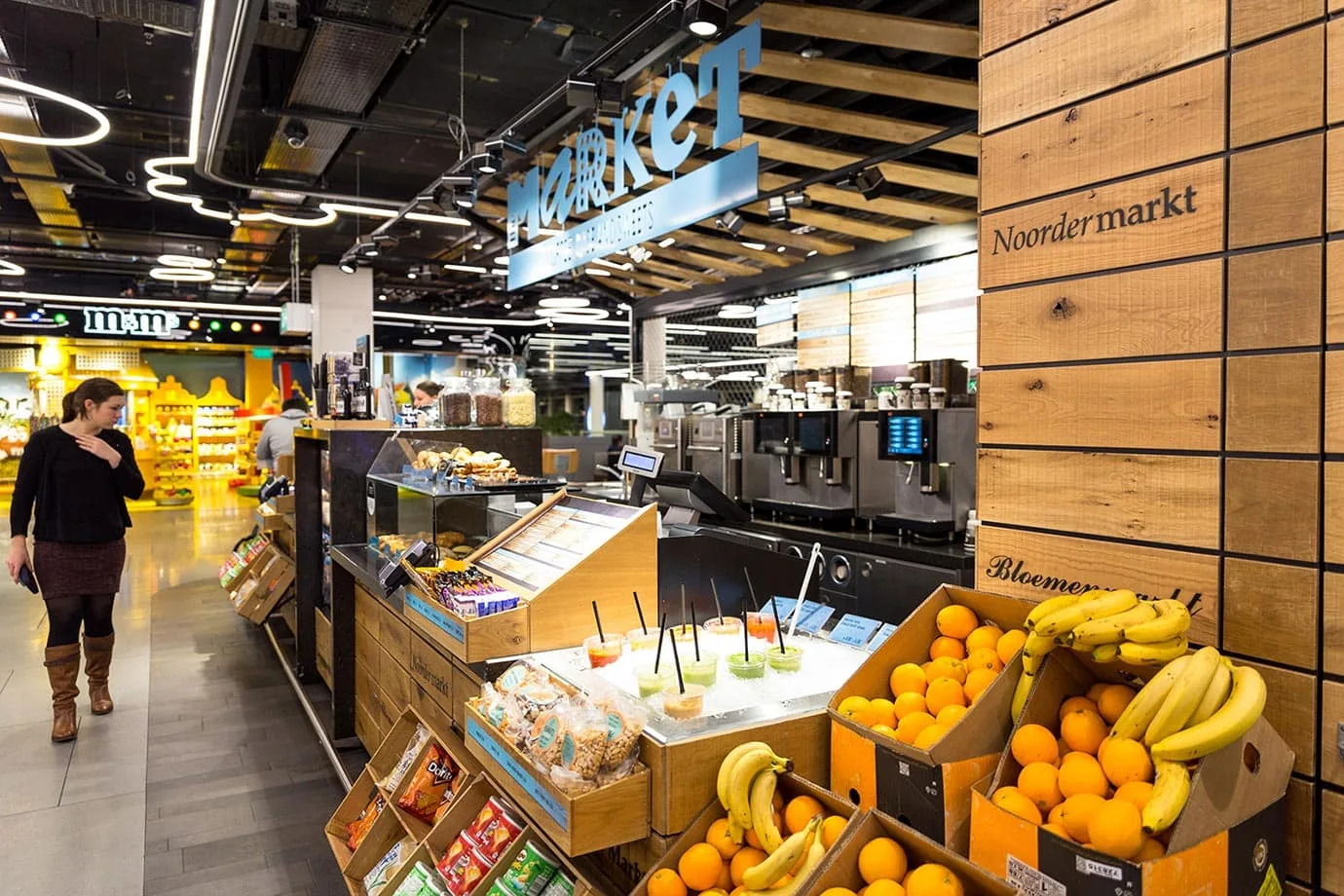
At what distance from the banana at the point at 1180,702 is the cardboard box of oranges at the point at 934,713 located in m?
0.27

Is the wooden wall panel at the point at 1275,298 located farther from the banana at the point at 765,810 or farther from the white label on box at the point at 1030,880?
the banana at the point at 765,810

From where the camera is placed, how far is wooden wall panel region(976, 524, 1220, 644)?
1.74 m

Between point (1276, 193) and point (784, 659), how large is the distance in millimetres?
1395

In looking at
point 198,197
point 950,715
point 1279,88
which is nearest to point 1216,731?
point 950,715

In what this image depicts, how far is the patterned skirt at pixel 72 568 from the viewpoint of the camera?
444cm

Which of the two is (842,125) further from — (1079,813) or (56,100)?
(1079,813)

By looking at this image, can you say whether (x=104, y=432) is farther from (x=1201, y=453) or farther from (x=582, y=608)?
(x=1201, y=453)

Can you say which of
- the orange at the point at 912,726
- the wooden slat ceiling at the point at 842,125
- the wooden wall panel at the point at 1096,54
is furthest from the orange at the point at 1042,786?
the wooden slat ceiling at the point at 842,125

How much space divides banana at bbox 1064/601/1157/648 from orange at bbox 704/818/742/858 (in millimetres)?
703

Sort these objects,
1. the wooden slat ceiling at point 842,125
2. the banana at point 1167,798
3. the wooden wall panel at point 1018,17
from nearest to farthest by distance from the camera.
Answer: the banana at point 1167,798
the wooden wall panel at point 1018,17
the wooden slat ceiling at point 842,125

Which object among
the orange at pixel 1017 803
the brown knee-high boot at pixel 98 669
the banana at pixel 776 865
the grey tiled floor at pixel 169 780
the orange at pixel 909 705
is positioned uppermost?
the orange at pixel 909 705

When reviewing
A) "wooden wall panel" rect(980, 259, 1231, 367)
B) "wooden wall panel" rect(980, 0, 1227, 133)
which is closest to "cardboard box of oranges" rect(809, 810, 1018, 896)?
"wooden wall panel" rect(980, 259, 1231, 367)

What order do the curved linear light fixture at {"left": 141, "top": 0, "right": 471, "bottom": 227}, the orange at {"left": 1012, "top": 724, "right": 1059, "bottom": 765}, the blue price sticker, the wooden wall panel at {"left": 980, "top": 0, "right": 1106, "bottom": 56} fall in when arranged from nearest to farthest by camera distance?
the orange at {"left": 1012, "top": 724, "right": 1059, "bottom": 765}
the wooden wall panel at {"left": 980, "top": 0, "right": 1106, "bottom": 56}
the blue price sticker
the curved linear light fixture at {"left": 141, "top": 0, "right": 471, "bottom": 227}

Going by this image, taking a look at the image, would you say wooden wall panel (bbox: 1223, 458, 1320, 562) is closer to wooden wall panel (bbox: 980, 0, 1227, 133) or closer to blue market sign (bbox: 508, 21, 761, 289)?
wooden wall panel (bbox: 980, 0, 1227, 133)
